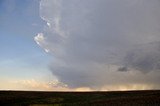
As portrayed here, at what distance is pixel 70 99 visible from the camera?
88.3 m

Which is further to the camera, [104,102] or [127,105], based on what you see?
[104,102]

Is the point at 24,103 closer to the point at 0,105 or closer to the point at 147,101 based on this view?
the point at 0,105

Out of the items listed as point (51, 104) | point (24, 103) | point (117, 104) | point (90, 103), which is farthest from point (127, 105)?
point (24, 103)

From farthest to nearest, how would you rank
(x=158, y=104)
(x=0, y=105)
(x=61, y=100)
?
(x=61, y=100)
(x=0, y=105)
(x=158, y=104)

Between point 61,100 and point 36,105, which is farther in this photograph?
point 61,100

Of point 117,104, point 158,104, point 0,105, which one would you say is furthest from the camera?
point 0,105

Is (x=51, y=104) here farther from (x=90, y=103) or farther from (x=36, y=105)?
(x=90, y=103)

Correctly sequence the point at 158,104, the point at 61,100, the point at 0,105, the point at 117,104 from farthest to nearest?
the point at 61,100, the point at 0,105, the point at 117,104, the point at 158,104

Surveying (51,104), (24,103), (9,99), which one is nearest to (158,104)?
(51,104)

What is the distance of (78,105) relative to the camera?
74750mm

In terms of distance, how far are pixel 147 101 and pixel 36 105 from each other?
82.5ft

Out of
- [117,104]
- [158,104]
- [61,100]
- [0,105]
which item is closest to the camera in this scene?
[158,104]

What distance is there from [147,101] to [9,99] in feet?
122

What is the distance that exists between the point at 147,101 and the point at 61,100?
23.2 meters
